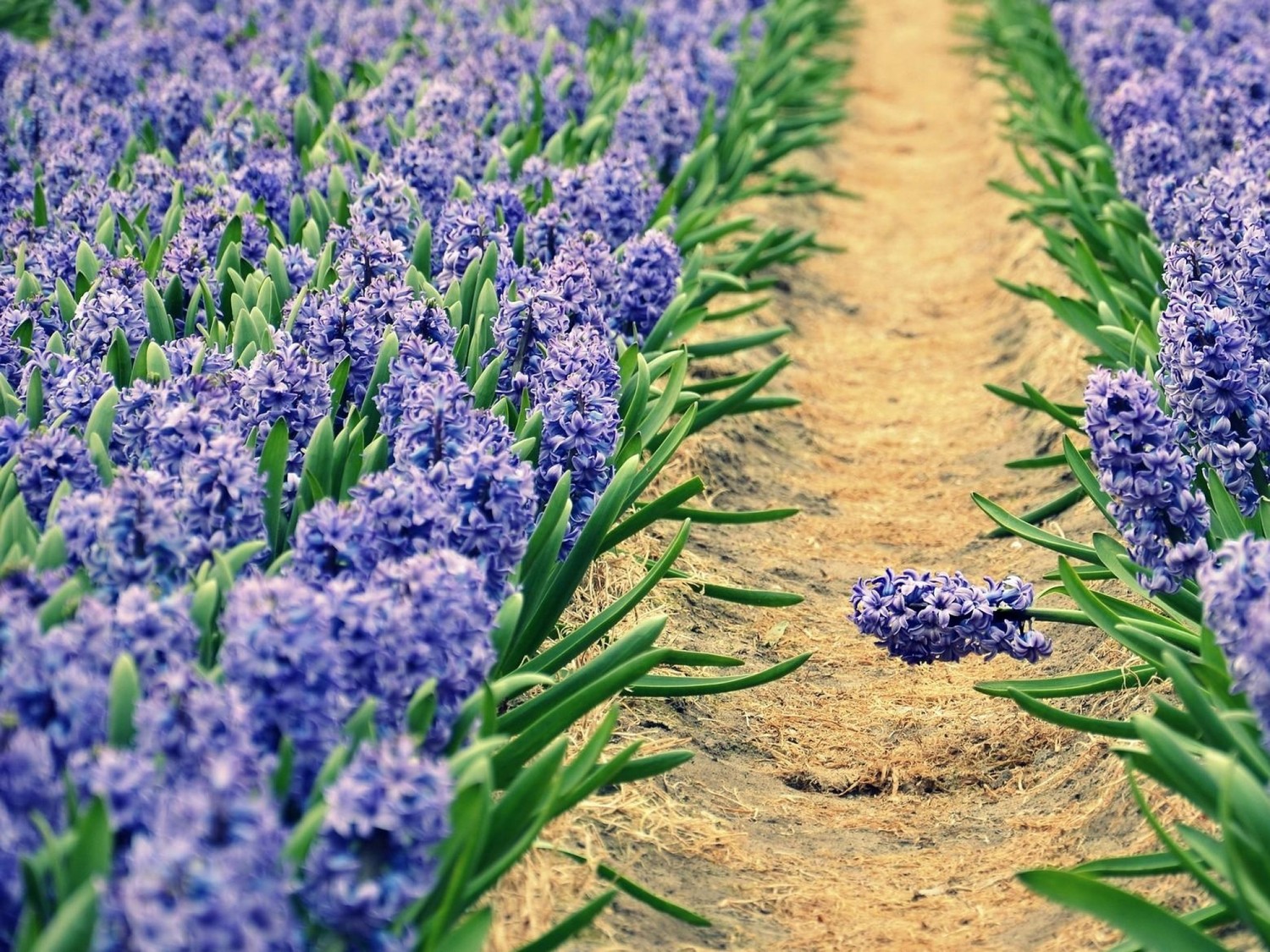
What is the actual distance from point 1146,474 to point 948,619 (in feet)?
2.08

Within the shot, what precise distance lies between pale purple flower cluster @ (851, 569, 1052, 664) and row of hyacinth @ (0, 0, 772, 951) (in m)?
0.78

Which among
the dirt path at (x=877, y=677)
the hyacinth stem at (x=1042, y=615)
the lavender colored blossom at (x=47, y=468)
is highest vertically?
the lavender colored blossom at (x=47, y=468)

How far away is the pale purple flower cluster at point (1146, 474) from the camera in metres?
3.31

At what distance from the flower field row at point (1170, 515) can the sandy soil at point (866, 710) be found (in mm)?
247

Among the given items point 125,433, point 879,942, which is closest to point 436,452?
point 125,433

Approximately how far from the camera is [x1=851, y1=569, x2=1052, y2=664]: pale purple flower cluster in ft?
→ 12.3

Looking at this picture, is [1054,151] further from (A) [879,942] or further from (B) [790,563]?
(A) [879,942]

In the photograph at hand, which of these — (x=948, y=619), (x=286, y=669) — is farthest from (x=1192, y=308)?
(x=286, y=669)

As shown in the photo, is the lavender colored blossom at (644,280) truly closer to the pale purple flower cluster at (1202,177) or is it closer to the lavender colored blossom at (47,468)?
the pale purple flower cluster at (1202,177)

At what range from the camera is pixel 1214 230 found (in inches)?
184

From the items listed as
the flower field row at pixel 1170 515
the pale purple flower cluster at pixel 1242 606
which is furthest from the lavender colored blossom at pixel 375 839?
the pale purple flower cluster at pixel 1242 606

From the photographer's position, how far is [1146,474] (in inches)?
132

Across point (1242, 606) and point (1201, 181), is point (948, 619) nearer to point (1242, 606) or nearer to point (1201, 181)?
point (1242, 606)

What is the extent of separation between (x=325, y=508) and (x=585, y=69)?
5.27m
